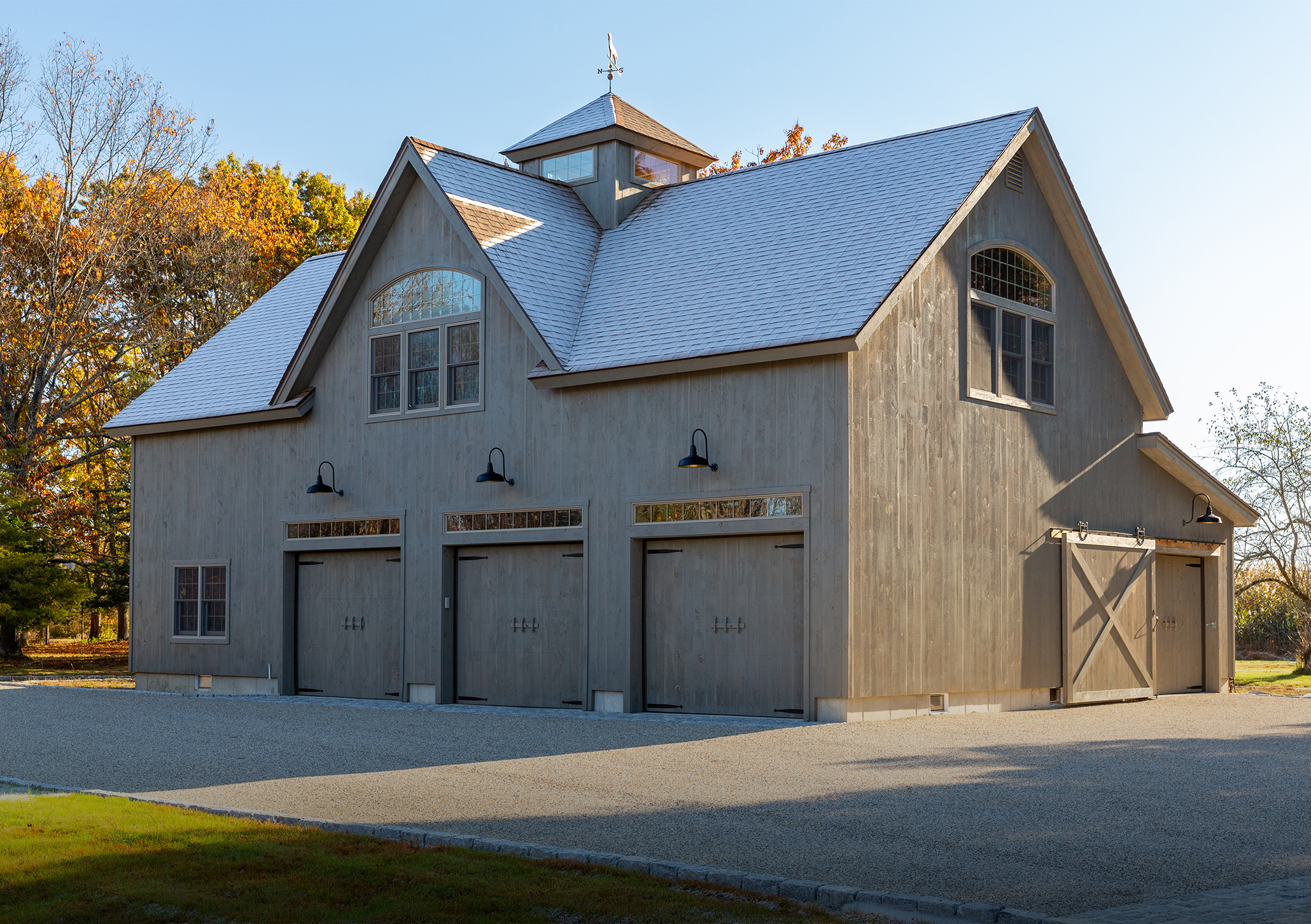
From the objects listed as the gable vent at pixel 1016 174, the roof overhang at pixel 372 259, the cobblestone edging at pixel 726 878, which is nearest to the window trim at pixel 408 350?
the roof overhang at pixel 372 259

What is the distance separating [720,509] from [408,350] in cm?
621

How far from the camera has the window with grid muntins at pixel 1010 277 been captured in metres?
18.7

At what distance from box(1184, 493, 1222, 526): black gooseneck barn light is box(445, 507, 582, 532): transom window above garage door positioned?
434 inches

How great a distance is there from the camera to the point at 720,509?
17.0 meters

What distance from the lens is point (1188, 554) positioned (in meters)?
23.1

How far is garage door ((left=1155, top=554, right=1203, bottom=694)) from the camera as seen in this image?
2238 centimetres

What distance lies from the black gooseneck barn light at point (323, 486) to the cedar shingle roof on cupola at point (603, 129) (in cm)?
699

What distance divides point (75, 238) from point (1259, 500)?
3054cm

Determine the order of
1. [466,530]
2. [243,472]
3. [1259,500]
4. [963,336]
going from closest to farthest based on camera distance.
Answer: [963,336] → [466,530] → [243,472] → [1259,500]

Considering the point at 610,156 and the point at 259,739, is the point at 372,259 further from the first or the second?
the point at 259,739

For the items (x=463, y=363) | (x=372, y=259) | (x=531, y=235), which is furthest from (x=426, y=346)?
(x=531, y=235)

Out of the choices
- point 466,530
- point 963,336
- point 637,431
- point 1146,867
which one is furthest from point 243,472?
point 1146,867

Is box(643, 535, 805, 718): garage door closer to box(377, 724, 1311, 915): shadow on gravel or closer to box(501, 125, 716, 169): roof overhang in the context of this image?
box(377, 724, 1311, 915): shadow on gravel

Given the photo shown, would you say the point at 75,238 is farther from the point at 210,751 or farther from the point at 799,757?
the point at 799,757
